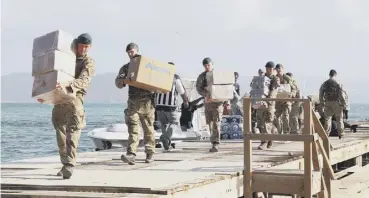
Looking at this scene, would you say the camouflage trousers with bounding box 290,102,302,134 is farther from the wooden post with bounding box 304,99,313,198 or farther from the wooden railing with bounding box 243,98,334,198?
the wooden post with bounding box 304,99,313,198

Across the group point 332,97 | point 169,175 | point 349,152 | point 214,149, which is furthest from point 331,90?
point 169,175

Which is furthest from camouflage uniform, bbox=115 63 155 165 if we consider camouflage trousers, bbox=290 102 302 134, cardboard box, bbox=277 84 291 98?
camouflage trousers, bbox=290 102 302 134

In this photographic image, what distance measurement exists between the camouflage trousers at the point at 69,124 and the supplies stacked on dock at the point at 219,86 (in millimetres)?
4654

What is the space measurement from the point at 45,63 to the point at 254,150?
22.1ft

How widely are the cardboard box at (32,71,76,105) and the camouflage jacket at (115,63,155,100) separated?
6.78ft

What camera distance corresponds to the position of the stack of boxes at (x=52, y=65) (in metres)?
10.0

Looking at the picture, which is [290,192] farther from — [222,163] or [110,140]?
[110,140]

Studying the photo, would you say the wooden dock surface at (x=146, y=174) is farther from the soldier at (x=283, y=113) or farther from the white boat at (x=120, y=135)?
the white boat at (x=120, y=135)

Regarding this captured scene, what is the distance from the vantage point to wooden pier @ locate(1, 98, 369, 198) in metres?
9.66

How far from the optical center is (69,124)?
10656 millimetres

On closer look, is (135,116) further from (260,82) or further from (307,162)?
(260,82)

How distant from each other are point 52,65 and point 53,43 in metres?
0.27

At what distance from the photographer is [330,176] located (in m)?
12.5

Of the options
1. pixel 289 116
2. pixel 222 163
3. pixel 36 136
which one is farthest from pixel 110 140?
pixel 36 136
